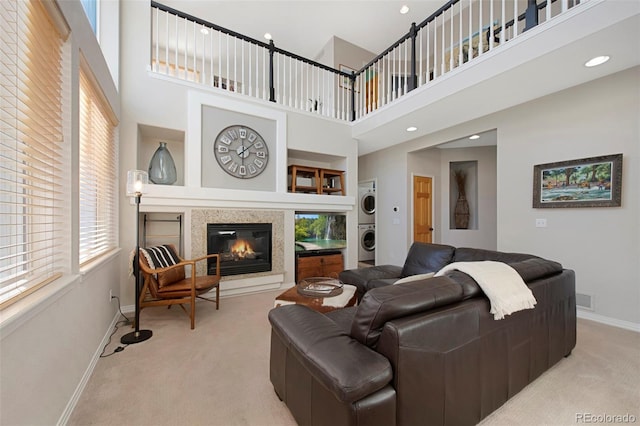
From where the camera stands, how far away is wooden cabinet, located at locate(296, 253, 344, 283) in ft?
13.8

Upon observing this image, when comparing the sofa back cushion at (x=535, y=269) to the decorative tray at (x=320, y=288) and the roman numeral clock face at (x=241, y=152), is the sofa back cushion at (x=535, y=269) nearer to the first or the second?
the decorative tray at (x=320, y=288)

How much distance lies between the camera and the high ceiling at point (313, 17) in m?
4.50

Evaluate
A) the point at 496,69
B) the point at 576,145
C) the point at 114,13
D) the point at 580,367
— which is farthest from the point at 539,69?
the point at 114,13

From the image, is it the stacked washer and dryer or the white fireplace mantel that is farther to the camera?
the stacked washer and dryer

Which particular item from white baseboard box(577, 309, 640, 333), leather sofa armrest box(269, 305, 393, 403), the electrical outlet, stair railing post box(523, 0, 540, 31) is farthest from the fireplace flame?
white baseboard box(577, 309, 640, 333)

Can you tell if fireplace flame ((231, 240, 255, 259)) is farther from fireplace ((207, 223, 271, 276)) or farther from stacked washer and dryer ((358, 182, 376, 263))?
stacked washer and dryer ((358, 182, 376, 263))

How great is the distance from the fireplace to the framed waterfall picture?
12.0 ft

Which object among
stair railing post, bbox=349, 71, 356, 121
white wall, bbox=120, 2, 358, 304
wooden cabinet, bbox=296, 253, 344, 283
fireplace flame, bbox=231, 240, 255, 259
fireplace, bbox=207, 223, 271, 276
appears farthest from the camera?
stair railing post, bbox=349, 71, 356, 121

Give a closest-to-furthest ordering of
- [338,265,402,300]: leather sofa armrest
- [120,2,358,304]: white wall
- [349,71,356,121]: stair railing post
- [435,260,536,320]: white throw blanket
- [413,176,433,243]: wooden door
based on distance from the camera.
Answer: [435,260,536,320]: white throw blanket → [338,265,402,300]: leather sofa armrest → [120,2,358,304]: white wall → [349,71,356,121]: stair railing post → [413,176,433,243]: wooden door

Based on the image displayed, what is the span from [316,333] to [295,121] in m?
3.63

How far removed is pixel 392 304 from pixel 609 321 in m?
3.29

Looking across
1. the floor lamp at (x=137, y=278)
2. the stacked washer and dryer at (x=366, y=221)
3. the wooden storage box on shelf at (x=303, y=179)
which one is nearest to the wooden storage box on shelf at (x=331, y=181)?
the wooden storage box on shelf at (x=303, y=179)

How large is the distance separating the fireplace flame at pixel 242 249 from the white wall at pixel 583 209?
3.60 meters

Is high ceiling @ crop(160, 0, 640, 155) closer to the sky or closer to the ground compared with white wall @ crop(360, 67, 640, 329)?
closer to the sky
